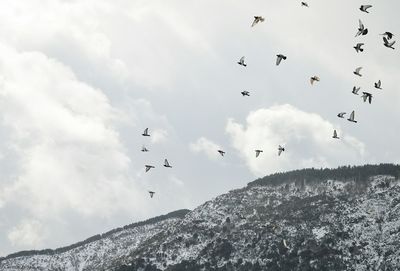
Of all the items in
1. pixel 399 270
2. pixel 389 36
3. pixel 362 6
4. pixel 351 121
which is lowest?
pixel 399 270

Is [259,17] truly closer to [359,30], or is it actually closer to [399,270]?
[359,30]

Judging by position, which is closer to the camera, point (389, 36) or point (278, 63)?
point (389, 36)

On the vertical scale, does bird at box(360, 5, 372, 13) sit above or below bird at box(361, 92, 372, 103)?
above

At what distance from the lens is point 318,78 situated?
6444 cm

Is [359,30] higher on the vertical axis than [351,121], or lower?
higher

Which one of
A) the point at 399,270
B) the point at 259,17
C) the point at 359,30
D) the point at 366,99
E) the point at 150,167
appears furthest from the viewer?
the point at 399,270

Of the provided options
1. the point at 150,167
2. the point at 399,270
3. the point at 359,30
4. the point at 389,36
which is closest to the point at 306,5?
the point at 359,30

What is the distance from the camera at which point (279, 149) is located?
254 feet

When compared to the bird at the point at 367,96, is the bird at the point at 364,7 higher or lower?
higher

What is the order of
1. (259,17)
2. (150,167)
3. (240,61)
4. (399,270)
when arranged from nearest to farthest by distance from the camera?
(259,17) → (240,61) → (150,167) → (399,270)

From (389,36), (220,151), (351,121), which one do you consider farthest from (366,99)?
(220,151)

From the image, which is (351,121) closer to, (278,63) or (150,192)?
(278,63)

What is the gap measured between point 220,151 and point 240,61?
15116 millimetres

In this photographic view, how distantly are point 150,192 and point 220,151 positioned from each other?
14530 millimetres
